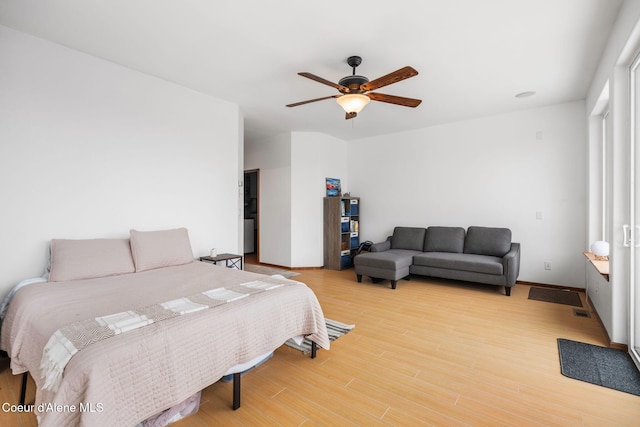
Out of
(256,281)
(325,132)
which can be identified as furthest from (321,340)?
(325,132)

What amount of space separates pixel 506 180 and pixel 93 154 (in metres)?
5.57

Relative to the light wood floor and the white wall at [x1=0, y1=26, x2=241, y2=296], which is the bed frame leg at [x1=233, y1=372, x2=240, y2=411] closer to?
the light wood floor

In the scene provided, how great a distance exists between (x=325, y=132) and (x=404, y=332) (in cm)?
414

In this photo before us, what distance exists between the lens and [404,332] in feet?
9.43

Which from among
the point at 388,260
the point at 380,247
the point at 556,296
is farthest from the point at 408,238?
the point at 556,296

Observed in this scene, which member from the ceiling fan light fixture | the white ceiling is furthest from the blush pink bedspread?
the white ceiling

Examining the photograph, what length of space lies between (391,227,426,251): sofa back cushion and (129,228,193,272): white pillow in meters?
3.63

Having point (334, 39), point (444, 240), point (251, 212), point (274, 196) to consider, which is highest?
point (334, 39)

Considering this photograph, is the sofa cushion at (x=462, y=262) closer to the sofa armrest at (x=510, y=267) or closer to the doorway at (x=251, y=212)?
the sofa armrest at (x=510, y=267)

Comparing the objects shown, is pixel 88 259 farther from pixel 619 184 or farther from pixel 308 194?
pixel 619 184

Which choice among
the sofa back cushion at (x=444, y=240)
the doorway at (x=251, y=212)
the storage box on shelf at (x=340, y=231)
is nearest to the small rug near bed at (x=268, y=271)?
the storage box on shelf at (x=340, y=231)

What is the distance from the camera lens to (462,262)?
4246 millimetres

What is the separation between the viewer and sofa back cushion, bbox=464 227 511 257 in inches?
175

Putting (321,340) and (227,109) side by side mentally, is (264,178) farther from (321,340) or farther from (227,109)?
(321,340)
